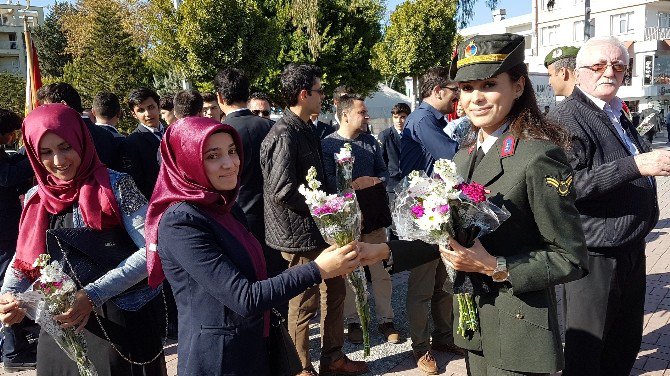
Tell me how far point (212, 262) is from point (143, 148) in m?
3.89

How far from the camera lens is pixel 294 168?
370 cm

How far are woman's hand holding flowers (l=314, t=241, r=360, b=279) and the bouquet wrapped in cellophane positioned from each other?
0.23 meters

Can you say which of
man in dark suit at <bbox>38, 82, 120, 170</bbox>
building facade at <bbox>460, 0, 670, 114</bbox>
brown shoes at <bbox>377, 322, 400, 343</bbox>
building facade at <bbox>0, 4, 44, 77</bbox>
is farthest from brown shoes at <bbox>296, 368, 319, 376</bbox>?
building facade at <bbox>0, 4, 44, 77</bbox>

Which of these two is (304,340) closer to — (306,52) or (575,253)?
(575,253)

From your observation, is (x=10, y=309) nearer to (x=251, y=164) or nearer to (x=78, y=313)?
(x=78, y=313)

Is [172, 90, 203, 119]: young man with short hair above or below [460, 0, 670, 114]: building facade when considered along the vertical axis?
below

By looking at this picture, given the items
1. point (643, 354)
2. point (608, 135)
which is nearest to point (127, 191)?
point (608, 135)

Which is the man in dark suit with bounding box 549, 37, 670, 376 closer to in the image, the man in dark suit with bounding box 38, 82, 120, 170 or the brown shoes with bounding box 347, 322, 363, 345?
the brown shoes with bounding box 347, 322, 363, 345

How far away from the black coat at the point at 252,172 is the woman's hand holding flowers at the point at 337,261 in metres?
2.48

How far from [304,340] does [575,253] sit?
8.43 ft

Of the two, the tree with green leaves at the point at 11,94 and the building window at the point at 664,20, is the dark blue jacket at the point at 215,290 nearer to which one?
the tree with green leaves at the point at 11,94

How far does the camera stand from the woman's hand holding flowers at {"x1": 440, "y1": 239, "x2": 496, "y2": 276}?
191 cm

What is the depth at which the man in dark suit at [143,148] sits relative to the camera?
531cm

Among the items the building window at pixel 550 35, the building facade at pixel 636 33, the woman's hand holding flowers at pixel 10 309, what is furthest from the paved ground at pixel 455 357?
the building window at pixel 550 35
